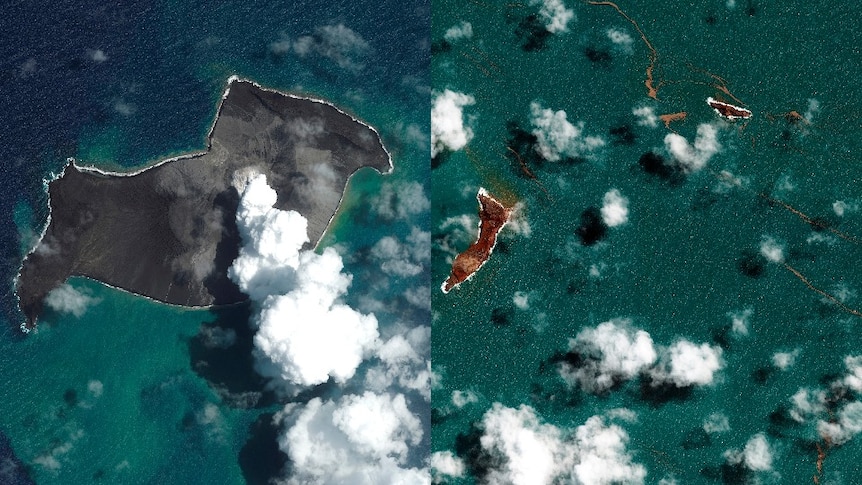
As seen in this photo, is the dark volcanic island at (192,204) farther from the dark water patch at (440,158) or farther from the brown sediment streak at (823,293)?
the brown sediment streak at (823,293)

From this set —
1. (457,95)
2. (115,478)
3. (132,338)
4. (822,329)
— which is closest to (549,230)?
(457,95)

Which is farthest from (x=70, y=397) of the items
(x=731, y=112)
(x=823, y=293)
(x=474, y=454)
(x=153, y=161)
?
(x=823, y=293)

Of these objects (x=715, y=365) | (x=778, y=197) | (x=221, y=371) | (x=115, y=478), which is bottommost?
(x=115, y=478)

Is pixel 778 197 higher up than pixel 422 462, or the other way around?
pixel 778 197

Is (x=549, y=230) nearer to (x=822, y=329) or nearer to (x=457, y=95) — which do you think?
(x=457, y=95)

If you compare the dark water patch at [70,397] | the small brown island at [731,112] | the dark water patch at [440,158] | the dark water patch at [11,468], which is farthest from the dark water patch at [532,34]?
the dark water patch at [11,468]
